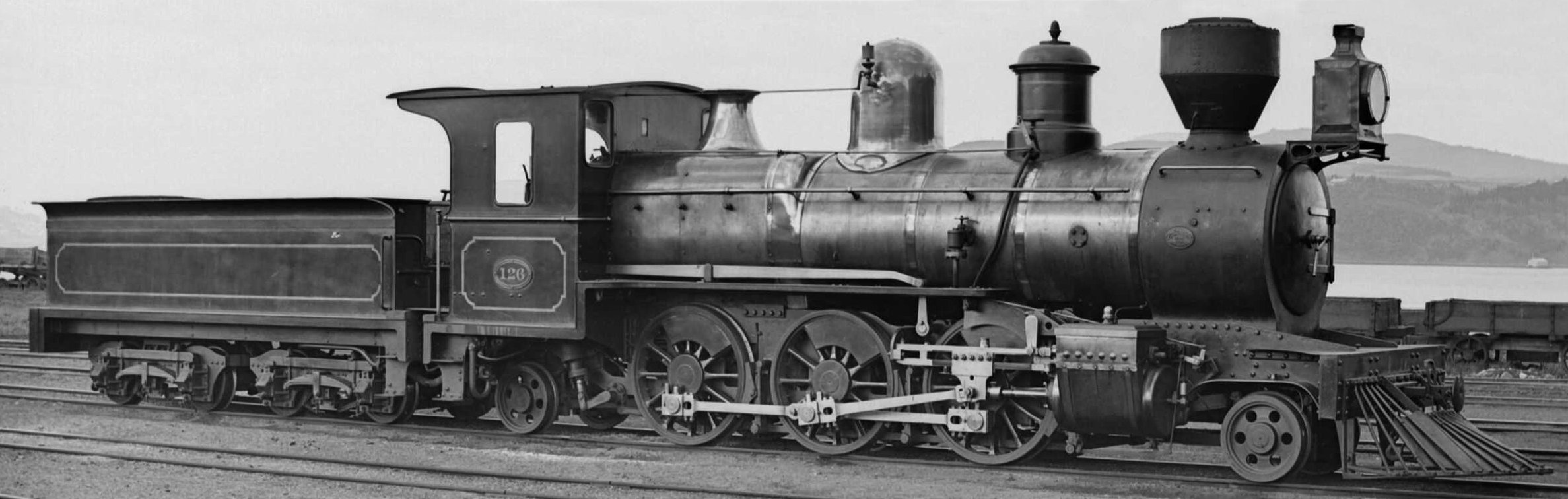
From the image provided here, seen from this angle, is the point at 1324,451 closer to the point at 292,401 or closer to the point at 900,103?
the point at 900,103

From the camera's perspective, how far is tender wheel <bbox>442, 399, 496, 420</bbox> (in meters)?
14.2

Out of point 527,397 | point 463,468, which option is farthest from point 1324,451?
point 527,397

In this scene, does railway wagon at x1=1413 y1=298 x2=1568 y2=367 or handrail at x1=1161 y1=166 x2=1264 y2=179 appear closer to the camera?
handrail at x1=1161 y1=166 x2=1264 y2=179

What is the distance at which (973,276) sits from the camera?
1127cm

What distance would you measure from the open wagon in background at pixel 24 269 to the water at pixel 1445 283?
2734 centimetres

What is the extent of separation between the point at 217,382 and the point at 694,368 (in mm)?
4994

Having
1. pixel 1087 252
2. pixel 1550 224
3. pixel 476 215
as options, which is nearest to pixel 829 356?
pixel 1087 252

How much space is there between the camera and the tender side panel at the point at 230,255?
13383 millimetres

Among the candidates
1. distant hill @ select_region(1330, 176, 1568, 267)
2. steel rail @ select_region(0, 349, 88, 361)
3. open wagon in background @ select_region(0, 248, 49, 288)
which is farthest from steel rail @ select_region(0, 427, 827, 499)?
distant hill @ select_region(1330, 176, 1568, 267)

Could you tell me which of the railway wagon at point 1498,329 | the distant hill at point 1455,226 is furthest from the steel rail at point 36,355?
the distant hill at point 1455,226

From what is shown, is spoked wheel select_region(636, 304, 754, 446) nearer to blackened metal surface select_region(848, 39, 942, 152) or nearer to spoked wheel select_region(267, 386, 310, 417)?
blackened metal surface select_region(848, 39, 942, 152)

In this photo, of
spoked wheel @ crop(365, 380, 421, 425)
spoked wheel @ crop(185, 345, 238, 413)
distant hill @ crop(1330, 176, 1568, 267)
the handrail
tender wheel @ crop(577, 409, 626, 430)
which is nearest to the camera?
the handrail

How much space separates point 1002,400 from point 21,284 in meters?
29.9

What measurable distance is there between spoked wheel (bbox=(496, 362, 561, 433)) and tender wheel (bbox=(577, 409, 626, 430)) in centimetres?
31
